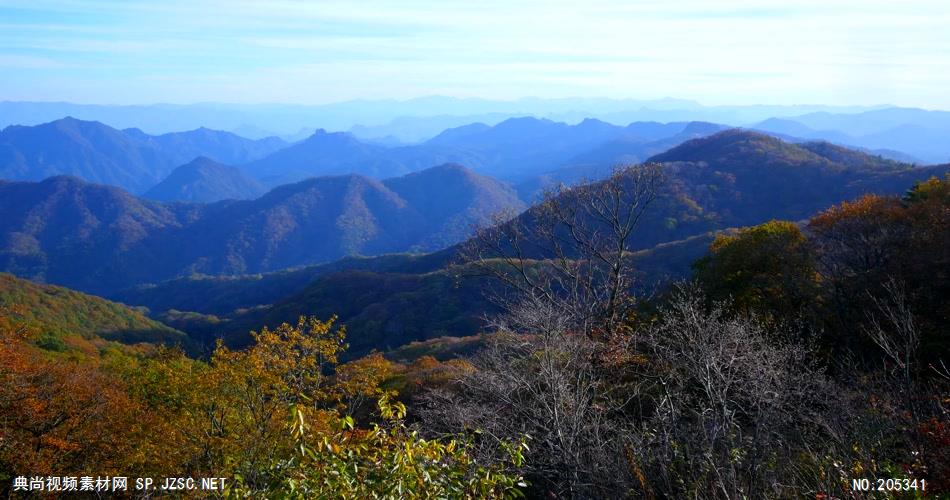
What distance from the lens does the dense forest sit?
22.1 feet

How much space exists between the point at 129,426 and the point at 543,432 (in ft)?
39.9

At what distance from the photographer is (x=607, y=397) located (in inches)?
511

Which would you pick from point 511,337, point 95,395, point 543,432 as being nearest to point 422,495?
point 543,432

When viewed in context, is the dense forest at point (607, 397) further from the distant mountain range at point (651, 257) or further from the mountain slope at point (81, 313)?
the mountain slope at point (81, 313)

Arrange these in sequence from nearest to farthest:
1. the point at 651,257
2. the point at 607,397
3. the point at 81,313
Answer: the point at 607,397, the point at 651,257, the point at 81,313

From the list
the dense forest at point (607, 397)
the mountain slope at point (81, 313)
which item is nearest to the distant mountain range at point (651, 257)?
the mountain slope at point (81, 313)

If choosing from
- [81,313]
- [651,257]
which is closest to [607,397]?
[651,257]

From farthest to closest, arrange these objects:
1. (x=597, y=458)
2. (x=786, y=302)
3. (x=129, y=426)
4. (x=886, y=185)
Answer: (x=886, y=185) → (x=786, y=302) → (x=129, y=426) → (x=597, y=458)

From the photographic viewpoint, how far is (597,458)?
959cm

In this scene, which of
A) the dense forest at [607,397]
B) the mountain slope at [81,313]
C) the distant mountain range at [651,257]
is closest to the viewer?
the dense forest at [607,397]

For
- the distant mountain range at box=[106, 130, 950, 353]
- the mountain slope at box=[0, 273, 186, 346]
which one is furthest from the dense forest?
the mountain slope at box=[0, 273, 186, 346]

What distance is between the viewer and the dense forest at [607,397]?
22.1 ft

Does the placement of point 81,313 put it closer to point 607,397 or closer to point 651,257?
point 651,257

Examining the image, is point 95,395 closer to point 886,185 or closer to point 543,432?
point 543,432
